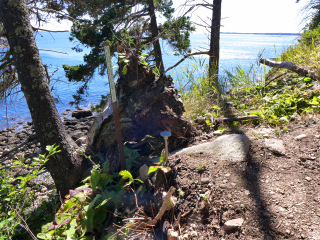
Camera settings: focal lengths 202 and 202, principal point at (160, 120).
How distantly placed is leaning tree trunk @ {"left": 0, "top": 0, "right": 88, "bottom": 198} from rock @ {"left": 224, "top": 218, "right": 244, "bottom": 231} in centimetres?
206

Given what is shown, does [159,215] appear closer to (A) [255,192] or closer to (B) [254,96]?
(A) [255,192]

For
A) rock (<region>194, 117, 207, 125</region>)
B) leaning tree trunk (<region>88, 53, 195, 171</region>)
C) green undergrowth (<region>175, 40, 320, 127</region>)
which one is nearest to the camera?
leaning tree trunk (<region>88, 53, 195, 171</region>)

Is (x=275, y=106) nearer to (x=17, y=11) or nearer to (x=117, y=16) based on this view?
(x=17, y=11)

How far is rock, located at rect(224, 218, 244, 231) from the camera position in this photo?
1428 mm

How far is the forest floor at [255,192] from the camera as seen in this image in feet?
4.60

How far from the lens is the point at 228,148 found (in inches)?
86.1

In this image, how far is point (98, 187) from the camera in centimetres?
205

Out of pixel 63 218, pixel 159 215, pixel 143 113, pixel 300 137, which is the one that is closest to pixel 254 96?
pixel 300 137

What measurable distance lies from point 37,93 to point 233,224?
109 inches

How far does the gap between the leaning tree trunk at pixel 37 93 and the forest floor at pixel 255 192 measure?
1.52 metres

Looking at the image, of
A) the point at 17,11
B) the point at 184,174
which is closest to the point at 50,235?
the point at 184,174

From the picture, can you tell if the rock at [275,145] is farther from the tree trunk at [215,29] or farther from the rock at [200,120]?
the tree trunk at [215,29]

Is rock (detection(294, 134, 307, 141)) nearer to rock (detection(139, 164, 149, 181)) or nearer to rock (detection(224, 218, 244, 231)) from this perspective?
rock (detection(224, 218, 244, 231))

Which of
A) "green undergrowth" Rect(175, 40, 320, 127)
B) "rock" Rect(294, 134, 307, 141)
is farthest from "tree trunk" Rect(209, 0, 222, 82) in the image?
"rock" Rect(294, 134, 307, 141)
